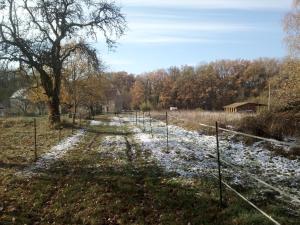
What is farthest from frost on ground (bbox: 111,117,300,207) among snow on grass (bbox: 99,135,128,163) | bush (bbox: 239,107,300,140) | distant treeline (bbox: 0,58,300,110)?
distant treeline (bbox: 0,58,300,110)

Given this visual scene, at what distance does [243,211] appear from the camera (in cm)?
758

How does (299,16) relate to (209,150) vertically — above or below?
above

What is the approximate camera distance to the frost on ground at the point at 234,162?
417 inches

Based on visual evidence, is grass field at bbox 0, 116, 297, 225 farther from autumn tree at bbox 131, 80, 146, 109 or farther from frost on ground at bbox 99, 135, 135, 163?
autumn tree at bbox 131, 80, 146, 109

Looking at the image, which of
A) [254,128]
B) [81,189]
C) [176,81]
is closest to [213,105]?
[176,81]

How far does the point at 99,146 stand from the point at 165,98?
9237cm

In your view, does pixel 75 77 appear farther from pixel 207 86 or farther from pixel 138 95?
pixel 138 95

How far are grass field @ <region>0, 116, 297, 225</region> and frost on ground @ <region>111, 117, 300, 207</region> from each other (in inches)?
30.6

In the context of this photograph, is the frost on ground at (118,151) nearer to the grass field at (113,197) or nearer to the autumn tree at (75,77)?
the grass field at (113,197)

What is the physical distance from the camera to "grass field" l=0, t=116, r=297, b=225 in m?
7.79

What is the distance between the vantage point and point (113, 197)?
362 inches

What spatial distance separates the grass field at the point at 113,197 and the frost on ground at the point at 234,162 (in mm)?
776

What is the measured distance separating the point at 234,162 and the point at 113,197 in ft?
19.6

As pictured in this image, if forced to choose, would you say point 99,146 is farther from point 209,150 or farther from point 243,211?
point 243,211
